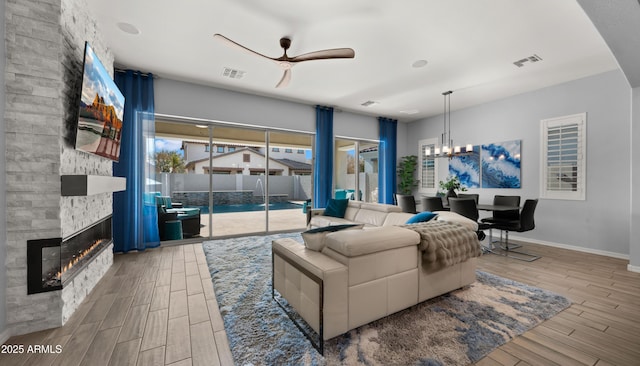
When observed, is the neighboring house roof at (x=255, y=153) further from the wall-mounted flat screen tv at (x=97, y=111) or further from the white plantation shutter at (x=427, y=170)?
the white plantation shutter at (x=427, y=170)

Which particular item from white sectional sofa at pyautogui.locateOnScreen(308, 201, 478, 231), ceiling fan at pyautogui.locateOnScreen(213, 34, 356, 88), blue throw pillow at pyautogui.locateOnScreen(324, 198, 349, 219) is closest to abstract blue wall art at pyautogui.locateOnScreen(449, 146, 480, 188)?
white sectional sofa at pyautogui.locateOnScreen(308, 201, 478, 231)

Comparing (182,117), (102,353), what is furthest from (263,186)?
(102,353)

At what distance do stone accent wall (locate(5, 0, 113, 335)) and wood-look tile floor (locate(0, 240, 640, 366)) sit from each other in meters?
0.27

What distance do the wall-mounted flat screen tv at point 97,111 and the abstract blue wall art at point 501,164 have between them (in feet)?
22.1

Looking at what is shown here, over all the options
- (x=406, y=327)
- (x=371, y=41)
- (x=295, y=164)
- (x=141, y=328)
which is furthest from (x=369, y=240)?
(x=295, y=164)

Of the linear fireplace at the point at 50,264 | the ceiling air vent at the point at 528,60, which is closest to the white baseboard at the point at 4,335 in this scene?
the linear fireplace at the point at 50,264

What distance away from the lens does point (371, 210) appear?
464 centimetres

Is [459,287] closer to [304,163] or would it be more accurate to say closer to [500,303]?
[500,303]

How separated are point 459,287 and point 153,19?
445cm

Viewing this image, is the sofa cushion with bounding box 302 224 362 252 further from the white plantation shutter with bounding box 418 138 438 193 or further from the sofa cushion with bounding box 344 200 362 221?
the white plantation shutter with bounding box 418 138 438 193

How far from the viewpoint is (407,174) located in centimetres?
729

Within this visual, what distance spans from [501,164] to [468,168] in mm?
700

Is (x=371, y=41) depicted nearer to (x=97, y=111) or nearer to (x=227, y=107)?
(x=227, y=107)

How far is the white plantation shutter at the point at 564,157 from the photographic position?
439 centimetres
